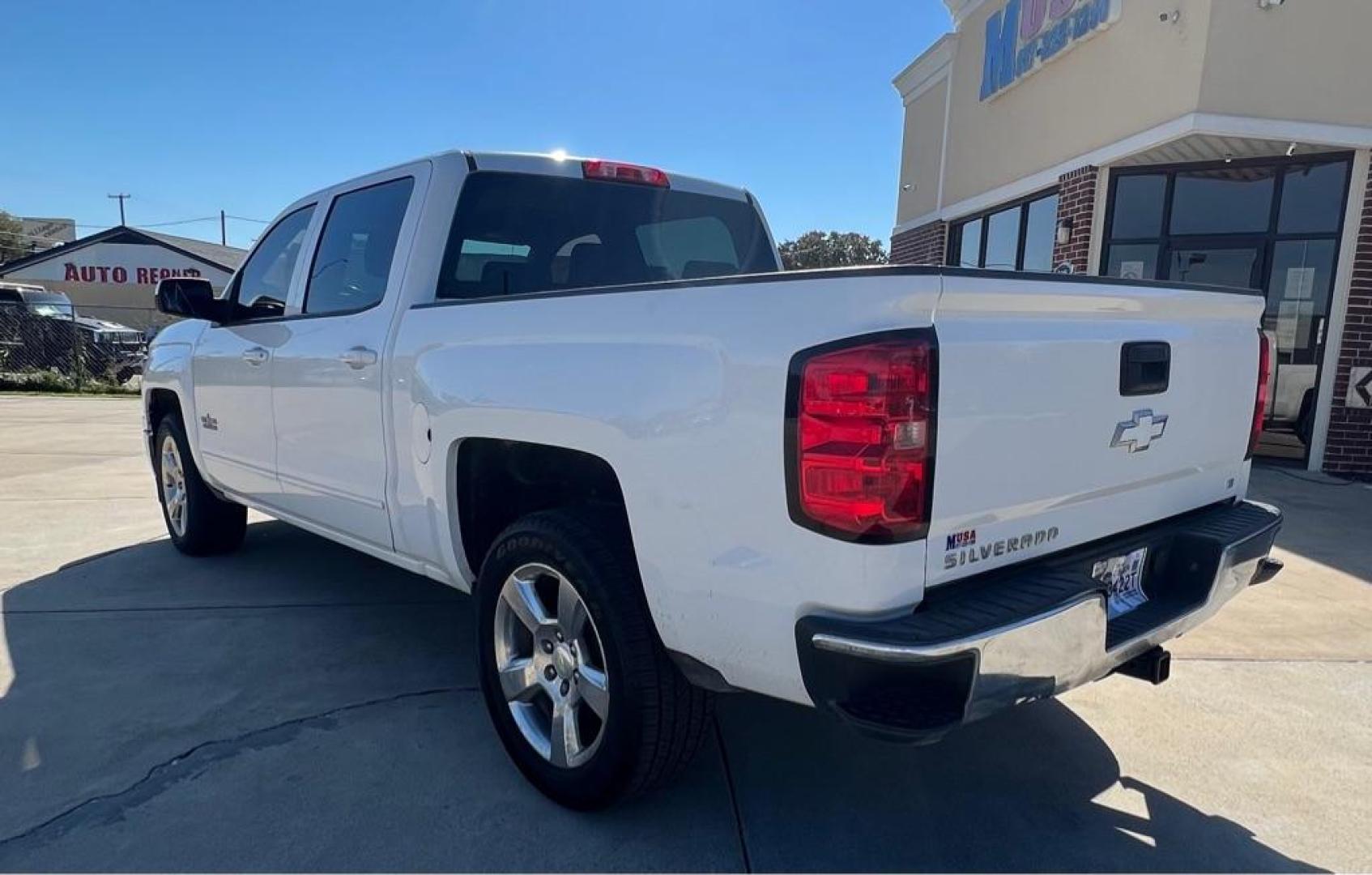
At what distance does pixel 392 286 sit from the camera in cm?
322

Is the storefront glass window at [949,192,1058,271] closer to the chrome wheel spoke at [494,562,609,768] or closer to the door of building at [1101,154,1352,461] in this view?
the door of building at [1101,154,1352,461]

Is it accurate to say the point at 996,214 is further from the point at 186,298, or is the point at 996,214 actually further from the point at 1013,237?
the point at 186,298

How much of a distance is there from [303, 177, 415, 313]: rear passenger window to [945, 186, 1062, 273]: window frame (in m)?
7.94

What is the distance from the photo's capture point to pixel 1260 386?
9.81ft

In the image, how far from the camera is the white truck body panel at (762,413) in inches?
74.3

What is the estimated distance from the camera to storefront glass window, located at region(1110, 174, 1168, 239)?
9500mm

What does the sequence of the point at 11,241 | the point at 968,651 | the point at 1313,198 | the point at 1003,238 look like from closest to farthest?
the point at 968,651 < the point at 1313,198 < the point at 1003,238 < the point at 11,241

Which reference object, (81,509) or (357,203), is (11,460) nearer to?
(81,509)

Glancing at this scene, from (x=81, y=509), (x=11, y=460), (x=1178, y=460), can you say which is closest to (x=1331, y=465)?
(x=1178, y=460)

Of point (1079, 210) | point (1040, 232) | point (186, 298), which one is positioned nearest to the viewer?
point (186, 298)

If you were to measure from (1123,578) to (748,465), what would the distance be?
129 centimetres

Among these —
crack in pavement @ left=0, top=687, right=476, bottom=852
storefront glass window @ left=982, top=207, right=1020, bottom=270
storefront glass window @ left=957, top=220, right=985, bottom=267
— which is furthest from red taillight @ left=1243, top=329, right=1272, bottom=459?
storefront glass window @ left=957, top=220, right=985, bottom=267

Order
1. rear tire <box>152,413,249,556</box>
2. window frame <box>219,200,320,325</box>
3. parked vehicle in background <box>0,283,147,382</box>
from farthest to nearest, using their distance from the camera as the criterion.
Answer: parked vehicle in background <box>0,283,147,382</box>, rear tire <box>152,413,249,556</box>, window frame <box>219,200,320,325</box>

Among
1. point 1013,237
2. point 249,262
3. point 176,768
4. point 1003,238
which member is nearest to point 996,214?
point 1003,238
